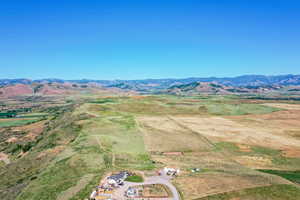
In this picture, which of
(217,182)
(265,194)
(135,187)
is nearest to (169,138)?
(217,182)

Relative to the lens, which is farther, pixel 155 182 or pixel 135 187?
pixel 155 182

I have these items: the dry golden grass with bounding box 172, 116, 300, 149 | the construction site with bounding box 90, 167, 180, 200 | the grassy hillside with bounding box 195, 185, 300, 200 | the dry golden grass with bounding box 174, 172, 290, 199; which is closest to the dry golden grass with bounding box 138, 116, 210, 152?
the dry golden grass with bounding box 172, 116, 300, 149

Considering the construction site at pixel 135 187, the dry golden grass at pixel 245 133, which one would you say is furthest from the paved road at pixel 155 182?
the dry golden grass at pixel 245 133

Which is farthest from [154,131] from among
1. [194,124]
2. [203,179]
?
Answer: [203,179]

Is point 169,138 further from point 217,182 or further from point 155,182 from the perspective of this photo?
point 217,182

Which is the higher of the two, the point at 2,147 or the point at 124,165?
the point at 124,165

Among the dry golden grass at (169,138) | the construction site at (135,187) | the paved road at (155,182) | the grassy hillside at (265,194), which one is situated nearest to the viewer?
the grassy hillside at (265,194)

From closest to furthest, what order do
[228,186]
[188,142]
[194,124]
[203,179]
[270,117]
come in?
[228,186]
[203,179]
[188,142]
[194,124]
[270,117]

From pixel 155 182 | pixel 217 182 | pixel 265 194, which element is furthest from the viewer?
pixel 155 182

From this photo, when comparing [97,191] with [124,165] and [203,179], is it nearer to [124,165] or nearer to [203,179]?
[124,165]

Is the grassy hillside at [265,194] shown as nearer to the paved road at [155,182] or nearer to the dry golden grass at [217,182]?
the dry golden grass at [217,182]

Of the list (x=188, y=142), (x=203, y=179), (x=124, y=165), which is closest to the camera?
(x=203, y=179)
